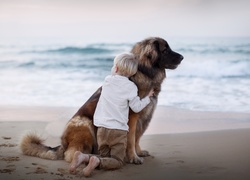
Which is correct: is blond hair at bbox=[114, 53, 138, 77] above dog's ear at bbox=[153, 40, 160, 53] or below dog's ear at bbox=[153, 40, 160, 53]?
below

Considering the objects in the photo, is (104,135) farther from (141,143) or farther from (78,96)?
(78,96)

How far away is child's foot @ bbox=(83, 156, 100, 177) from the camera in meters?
3.87

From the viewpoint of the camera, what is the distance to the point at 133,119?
4367mm

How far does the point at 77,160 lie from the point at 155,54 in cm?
121

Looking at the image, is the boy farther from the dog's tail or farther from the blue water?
the blue water

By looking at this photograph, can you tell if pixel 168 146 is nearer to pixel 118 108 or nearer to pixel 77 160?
pixel 118 108

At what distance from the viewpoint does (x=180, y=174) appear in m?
3.97

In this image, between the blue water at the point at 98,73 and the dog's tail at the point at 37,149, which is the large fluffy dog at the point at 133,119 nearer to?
the dog's tail at the point at 37,149

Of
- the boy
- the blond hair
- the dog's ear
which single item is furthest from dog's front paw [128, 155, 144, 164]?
the dog's ear

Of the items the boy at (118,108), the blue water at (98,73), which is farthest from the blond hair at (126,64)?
the blue water at (98,73)

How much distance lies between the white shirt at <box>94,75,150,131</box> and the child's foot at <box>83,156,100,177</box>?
0.36 metres

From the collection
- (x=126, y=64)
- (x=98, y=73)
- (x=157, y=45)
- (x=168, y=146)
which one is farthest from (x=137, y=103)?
(x=98, y=73)

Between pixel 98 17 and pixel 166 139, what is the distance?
10547 millimetres

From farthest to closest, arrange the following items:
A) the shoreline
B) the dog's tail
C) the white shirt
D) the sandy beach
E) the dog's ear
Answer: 1. the shoreline
2. the dog's ear
3. the dog's tail
4. the white shirt
5. the sandy beach
